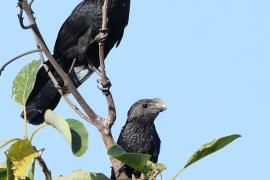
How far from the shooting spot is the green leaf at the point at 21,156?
270 cm

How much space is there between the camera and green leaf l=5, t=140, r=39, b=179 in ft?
8.85

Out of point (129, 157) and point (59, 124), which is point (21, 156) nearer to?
point (59, 124)

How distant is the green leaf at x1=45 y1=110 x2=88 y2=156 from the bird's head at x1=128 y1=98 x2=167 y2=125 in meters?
3.47

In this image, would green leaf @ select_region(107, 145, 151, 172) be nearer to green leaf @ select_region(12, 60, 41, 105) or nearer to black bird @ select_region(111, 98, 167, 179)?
green leaf @ select_region(12, 60, 41, 105)

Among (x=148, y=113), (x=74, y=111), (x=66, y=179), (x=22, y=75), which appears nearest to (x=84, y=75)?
(x=148, y=113)

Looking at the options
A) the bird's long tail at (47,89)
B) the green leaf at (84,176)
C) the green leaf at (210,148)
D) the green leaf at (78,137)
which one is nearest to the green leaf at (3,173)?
the green leaf at (84,176)

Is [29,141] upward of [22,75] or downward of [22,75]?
downward

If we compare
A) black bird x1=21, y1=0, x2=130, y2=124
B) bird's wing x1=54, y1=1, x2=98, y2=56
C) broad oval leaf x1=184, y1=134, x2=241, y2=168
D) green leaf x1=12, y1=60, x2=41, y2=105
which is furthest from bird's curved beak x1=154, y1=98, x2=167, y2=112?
broad oval leaf x1=184, y1=134, x2=241, y2=168

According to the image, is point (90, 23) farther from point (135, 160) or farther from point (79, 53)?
point (135, 160)

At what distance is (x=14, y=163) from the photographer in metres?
2.73

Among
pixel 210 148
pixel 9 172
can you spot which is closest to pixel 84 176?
pixel 9 172

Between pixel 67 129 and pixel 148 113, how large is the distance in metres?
3.93

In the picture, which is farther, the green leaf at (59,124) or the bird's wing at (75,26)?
the bird's wing at (75,26)

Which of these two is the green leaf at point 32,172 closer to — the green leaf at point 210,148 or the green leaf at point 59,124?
the green leaf at point 59,124
